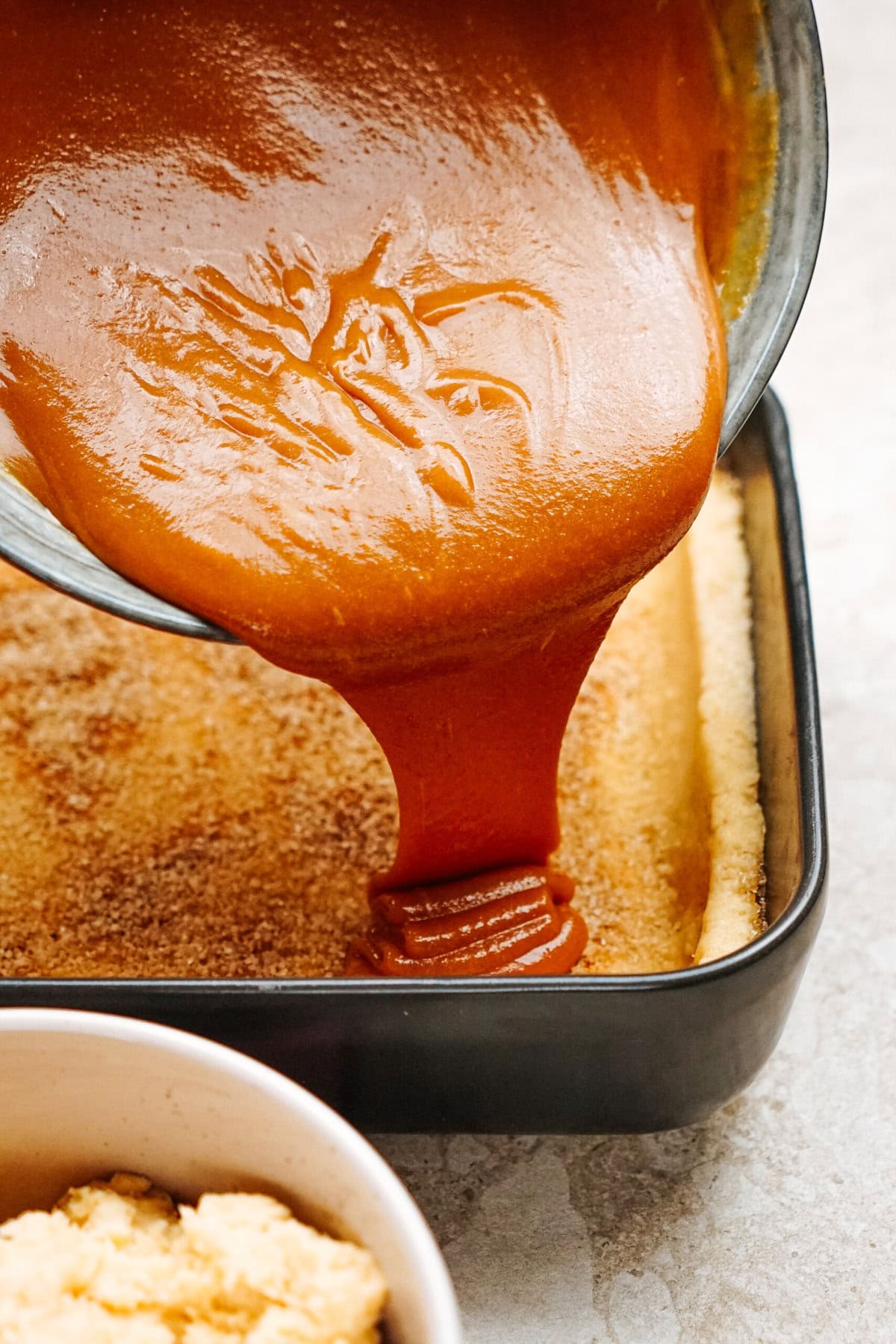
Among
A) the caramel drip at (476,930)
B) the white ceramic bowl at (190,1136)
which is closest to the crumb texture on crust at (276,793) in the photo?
the caramel drip at (476,930)

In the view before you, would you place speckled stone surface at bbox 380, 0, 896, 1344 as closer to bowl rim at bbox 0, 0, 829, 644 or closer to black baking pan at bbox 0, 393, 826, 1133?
black baking pan at bbox 0, 393, 826, 1133

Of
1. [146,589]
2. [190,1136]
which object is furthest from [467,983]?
[146,589]

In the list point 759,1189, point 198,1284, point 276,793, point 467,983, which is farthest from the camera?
point 276,793

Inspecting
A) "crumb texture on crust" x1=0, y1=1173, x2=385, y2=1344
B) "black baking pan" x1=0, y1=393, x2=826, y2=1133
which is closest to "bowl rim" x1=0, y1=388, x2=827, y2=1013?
"black baking pan" x1=0, y1=393, x2=826, y2=1133

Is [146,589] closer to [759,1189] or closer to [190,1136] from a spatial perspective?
[190,1136]

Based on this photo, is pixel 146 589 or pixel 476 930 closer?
pixel 146 589

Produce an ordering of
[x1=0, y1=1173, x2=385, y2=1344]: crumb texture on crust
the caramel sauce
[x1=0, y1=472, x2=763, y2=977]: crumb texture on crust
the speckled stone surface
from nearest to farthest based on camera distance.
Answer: [x1=0, y1=1173, x2=385, y2=1344]: crumb texture on crust < the caramel sauce < the speckled stone surface < [x1=0, y1=472, x2=763, y2=977]: crumb texture on crust
